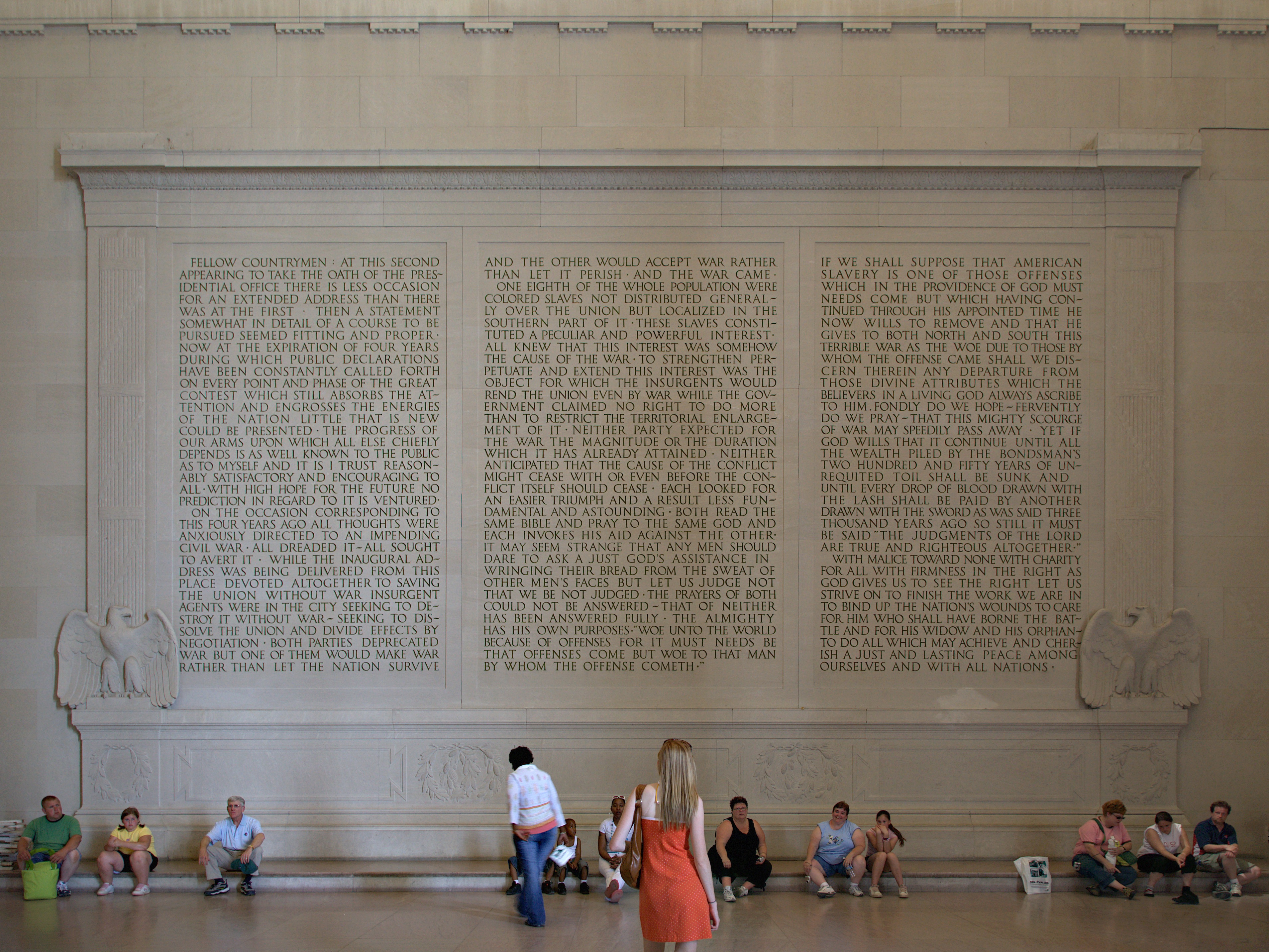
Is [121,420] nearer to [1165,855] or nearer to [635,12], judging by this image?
[635,12]

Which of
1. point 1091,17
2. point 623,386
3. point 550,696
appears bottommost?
point 550,696

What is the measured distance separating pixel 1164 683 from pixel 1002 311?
12.6 ft

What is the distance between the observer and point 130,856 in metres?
8.36

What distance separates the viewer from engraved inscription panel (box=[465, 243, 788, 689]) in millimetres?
9242

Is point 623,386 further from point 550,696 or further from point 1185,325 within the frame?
point 1185,325

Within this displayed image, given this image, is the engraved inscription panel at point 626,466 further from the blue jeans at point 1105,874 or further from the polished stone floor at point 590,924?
the blue jeans at point 1105,874

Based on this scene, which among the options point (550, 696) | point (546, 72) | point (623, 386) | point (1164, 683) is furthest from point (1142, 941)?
point (546, 72)

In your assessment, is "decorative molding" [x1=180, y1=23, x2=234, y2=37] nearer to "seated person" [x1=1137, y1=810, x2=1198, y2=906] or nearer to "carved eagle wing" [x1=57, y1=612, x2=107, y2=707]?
"carved eagle wing" [x1=57, y1=612, x2=107, y2=707]

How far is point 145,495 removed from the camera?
9.26 meters

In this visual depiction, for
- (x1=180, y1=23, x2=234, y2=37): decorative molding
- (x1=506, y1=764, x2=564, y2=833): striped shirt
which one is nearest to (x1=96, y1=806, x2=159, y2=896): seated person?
(x1=506, y1=764, x2=564, y2=833): striped shirt

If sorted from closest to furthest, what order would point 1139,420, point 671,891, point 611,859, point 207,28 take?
point 671,891 → point 611,859 → point 1139,420 → point 207,28

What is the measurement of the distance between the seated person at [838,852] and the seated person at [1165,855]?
2421 millimetres

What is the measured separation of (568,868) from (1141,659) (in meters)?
5.64

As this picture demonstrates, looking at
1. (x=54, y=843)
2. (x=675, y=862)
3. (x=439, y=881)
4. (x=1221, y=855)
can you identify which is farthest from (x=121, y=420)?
(x=1221, y=855)
